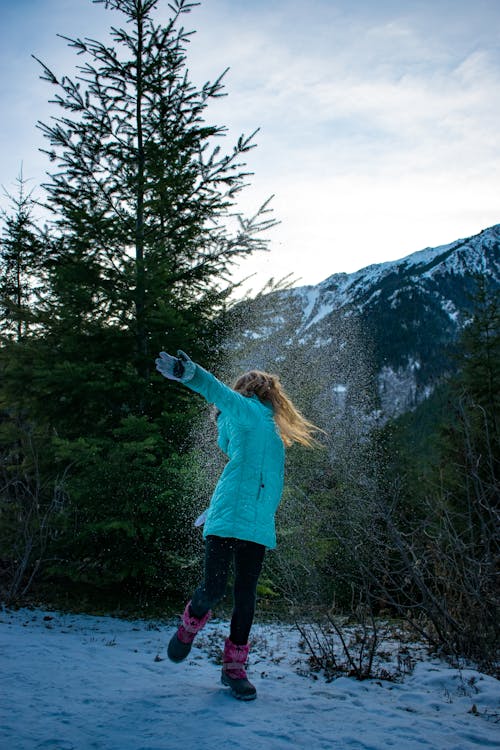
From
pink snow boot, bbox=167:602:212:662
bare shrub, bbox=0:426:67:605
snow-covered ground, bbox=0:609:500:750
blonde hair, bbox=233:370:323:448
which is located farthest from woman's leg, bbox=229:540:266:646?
bare shrub, bbox=0:426:67:605

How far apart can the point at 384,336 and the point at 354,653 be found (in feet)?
477

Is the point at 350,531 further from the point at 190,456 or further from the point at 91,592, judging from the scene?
the point at 91,592

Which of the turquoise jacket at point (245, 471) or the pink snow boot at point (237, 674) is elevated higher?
the turquoise jacket at point (245, 471)

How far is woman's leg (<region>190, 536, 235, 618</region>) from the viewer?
2717mm

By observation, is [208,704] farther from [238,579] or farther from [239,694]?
[238,579]

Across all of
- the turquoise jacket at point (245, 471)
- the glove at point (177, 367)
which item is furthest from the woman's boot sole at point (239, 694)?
the glove at point (177, 367)

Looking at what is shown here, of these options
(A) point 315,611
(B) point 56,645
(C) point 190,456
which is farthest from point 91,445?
(A) point 315,611

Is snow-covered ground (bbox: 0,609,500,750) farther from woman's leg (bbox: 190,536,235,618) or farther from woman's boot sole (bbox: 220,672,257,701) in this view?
woman's leg (bbox: 190,536,235,618)

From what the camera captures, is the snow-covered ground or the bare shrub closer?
the snow-covered ground

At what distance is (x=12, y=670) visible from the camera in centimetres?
292

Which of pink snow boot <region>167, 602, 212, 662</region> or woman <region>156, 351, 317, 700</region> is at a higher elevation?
woman <region>156, 351, 317, 700</region>

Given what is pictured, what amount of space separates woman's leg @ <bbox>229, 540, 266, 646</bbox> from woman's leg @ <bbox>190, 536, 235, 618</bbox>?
0.07 m

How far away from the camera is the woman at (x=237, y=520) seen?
269cm

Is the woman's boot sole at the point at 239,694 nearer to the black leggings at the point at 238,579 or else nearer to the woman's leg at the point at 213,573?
the black leggings at the point at 238,579
